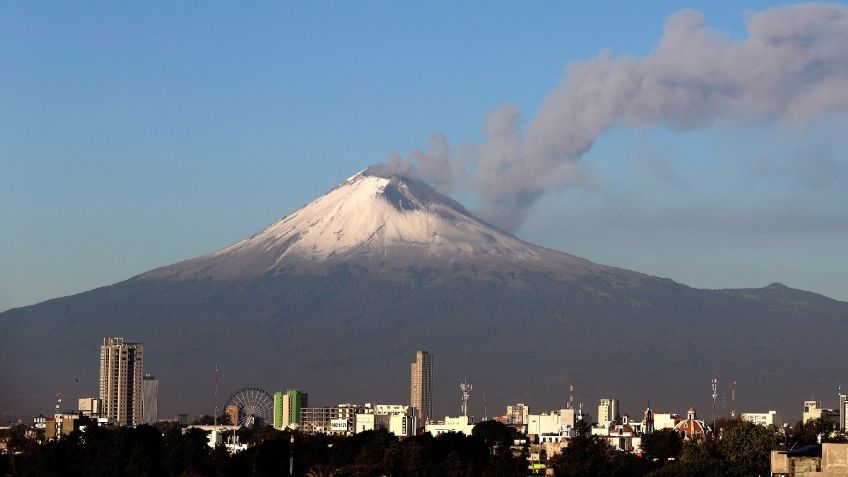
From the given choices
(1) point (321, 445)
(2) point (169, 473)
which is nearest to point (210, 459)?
(2) point (169, 473)

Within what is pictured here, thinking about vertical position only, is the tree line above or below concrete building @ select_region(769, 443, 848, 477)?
below

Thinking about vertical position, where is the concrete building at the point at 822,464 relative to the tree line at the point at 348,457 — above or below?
above

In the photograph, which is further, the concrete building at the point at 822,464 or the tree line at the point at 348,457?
the tree line at the point at 348,457

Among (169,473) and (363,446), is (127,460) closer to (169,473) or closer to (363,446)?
(169,473)

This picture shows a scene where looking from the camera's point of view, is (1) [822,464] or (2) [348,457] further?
(2) [348,457]

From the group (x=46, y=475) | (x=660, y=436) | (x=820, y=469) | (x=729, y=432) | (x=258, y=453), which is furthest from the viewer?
(x=660, y=436)

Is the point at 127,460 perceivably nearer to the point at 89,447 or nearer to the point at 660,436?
the point at 89,447

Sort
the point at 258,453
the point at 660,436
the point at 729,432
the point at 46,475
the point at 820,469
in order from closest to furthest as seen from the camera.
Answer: the point at 820,469
the point at 46,475
the point at 258,453
the point at 729,432
the point at 660,436

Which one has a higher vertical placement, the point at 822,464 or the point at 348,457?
the point at 822,464

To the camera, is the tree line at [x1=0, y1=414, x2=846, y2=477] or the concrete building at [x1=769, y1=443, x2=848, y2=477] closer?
the concrete building at [x1=769, y1=443, x2=848, y2=477]

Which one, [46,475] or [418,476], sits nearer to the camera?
[46,475]
